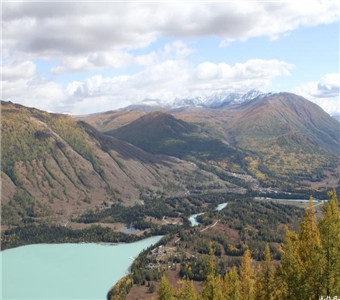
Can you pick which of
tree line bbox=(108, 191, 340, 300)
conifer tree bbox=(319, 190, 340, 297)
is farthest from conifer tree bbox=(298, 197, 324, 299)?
conifer tree bbox=(319, 190, 340, 297)

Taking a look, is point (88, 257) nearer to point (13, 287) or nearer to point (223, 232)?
point (13, 287)

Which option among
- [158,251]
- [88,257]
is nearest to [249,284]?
[158,251]

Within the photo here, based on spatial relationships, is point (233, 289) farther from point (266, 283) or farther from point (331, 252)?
point (331, 252)

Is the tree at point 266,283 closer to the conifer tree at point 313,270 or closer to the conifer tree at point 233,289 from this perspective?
the conifer tree at point 233,289

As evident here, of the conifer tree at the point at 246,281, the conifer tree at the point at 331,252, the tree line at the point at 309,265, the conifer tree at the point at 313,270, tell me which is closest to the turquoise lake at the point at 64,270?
the conifer tree at the point at 246,281

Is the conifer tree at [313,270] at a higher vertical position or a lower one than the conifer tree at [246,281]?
higher

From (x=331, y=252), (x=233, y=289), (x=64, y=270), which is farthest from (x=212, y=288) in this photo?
(x=64, y=270)
